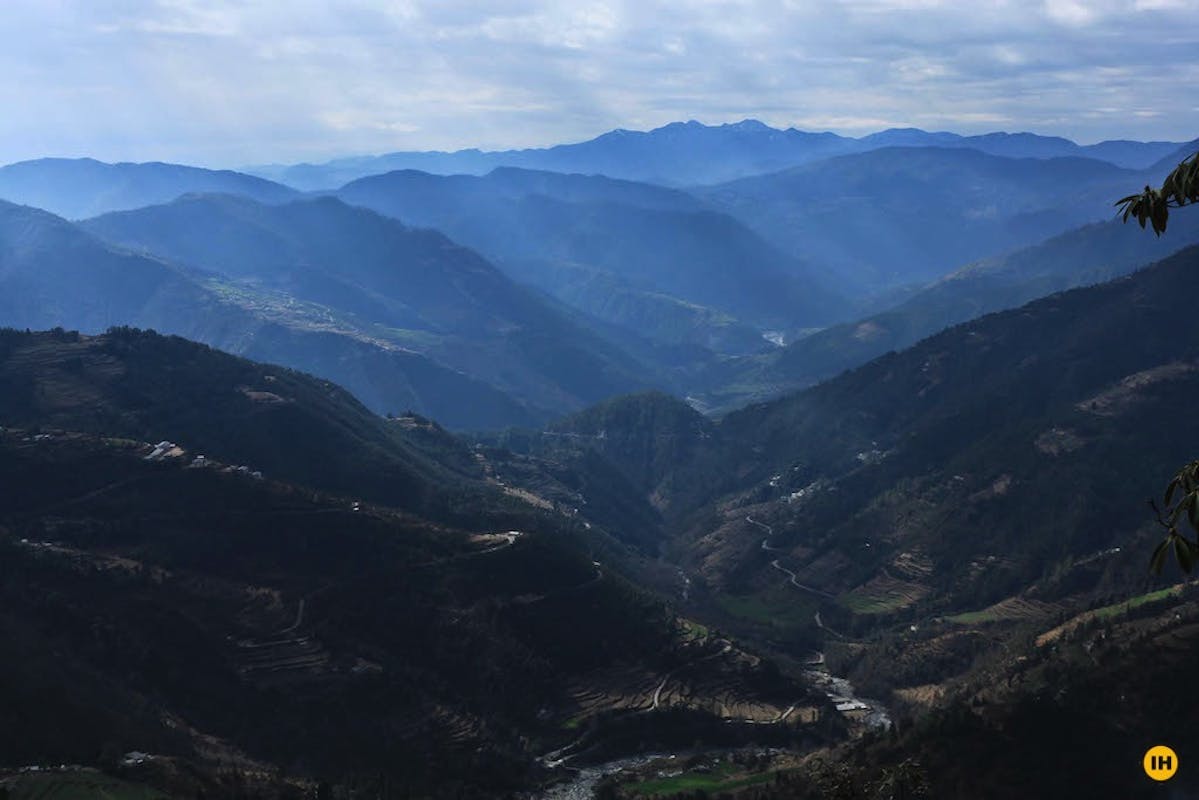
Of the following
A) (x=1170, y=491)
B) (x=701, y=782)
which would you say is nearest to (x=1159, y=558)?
(x=1170, y=491)

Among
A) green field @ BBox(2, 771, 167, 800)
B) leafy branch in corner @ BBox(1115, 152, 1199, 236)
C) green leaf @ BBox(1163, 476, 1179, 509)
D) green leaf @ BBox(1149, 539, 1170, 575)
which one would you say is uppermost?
leafy branch in corner @ BBox(1115, 152, 1199, 236)

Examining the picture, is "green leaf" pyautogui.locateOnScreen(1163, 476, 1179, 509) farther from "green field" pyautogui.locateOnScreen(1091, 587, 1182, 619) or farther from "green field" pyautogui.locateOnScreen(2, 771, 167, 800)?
"green field" pyautogui.locateOnScreen(1091, 587, 1182, 619)

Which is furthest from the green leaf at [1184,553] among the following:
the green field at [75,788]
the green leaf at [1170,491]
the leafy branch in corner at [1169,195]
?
the green field at [75,788]

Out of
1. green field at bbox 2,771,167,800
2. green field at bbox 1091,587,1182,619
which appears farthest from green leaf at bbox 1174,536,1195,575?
green field at bbox 1091,587,1182,619

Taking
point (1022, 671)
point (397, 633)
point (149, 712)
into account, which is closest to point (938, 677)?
point (1022, 671)

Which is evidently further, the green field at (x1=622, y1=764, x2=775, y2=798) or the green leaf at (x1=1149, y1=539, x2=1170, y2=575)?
the green field at (x1=622, y1=764, x2=775, y2=798)

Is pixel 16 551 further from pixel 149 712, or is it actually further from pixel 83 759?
pixel 83 759
